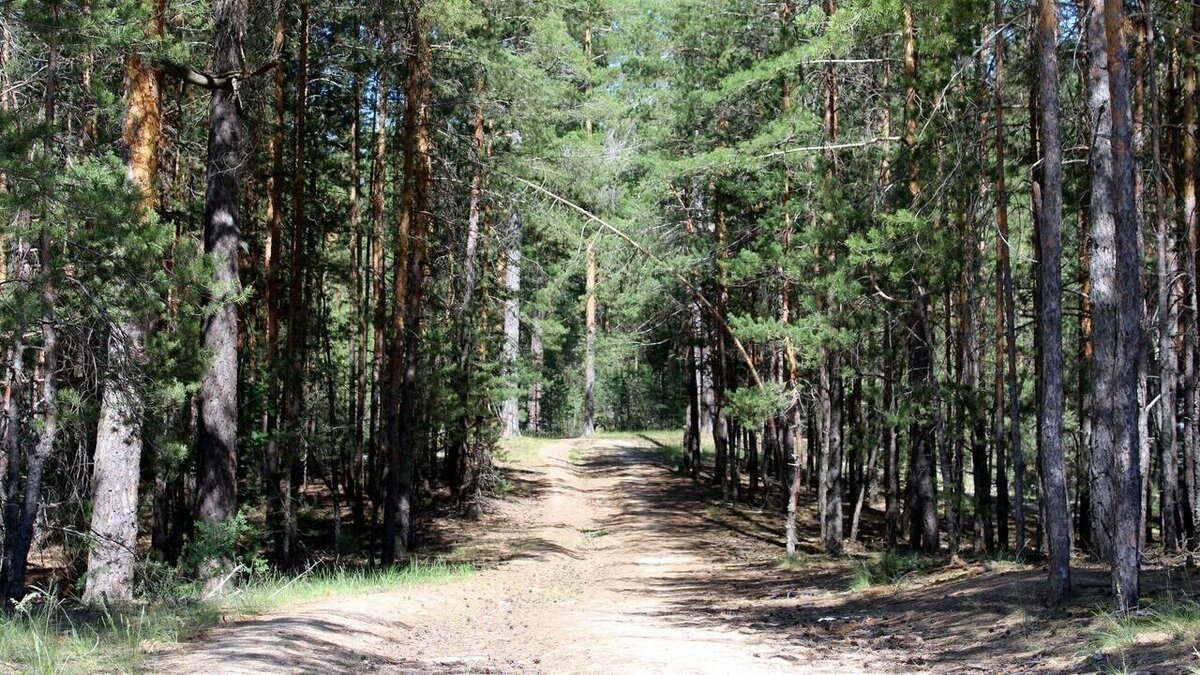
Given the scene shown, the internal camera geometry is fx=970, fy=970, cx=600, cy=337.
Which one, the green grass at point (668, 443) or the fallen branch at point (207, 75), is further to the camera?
the green grass at point (668, 443)

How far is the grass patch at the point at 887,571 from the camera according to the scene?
14250 millimetres

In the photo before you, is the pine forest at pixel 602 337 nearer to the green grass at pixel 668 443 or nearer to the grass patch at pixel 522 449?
the grass patch at pixel 522 449

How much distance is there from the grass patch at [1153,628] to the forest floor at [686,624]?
5cm

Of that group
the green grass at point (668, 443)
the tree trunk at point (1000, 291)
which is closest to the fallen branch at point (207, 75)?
the tree trunk at point (1000, 291)

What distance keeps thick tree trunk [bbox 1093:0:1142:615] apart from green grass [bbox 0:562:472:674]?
26.5ft

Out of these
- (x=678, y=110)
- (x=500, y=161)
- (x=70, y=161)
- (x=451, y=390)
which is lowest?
(x=451, y=390)

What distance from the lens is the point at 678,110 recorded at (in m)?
21.6

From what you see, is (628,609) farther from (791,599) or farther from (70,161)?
(70,161)

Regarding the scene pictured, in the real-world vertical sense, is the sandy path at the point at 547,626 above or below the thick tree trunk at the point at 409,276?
below

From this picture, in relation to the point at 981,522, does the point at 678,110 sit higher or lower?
higher

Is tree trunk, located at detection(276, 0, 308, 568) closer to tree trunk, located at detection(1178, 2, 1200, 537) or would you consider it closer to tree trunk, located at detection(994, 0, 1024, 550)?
tree trunk, located at detection(994, 0, 1024, 550)

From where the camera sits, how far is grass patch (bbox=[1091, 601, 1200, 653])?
7.18m

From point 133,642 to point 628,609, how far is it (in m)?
7.66

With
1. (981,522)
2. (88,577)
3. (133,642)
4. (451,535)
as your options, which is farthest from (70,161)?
(981,522)
